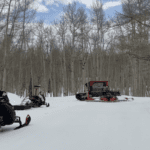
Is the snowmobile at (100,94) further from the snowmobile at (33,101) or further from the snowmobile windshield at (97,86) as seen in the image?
the snowmobile at (33,101)

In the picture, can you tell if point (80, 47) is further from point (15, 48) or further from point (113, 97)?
point (113, 97)

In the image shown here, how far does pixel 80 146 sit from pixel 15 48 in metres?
22.0

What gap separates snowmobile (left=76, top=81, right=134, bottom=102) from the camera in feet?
51.6

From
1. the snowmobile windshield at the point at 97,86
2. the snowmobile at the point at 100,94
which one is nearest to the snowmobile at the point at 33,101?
A: the snowmobile at the point at 100,94

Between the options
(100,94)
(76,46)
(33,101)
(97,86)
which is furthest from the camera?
(76,46)

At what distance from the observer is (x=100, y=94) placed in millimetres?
17125

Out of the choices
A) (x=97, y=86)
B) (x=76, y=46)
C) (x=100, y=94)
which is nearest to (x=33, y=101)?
(x=100, y=94)

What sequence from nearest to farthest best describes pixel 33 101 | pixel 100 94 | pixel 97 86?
pixel 33 101 → pixel 100 94 → pixel 97 86

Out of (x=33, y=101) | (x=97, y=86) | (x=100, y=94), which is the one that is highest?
(x=97, y=86)

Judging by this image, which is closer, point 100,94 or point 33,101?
point 33,101

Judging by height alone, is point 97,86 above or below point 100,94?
above

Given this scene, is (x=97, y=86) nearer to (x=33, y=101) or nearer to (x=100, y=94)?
(x=100, y=94)

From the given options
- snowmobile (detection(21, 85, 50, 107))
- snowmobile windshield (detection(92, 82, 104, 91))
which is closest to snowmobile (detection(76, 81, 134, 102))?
snowmobile windshield (detection(92, 82, 104, 91))

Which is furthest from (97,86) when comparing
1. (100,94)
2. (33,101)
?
(33,101)
